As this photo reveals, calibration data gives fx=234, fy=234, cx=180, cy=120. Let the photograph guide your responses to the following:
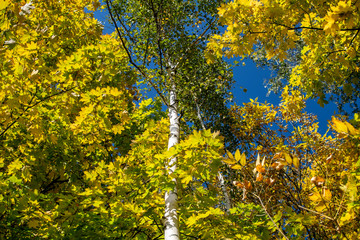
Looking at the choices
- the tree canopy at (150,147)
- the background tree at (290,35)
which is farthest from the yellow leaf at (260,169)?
the background tree at (290,35)

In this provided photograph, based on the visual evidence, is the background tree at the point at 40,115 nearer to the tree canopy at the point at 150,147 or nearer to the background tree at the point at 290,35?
the tree canopy at the point at 150,147

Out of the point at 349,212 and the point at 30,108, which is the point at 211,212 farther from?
the point at 30,108

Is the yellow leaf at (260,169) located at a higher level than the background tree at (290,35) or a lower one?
lower

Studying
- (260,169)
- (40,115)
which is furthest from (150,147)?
(260,169)

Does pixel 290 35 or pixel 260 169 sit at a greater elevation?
pixel 290 35

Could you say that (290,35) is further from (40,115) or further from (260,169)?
(40,115)

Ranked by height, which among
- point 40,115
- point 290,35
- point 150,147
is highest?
point 290,35

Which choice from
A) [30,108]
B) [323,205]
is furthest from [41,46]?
[323,205]

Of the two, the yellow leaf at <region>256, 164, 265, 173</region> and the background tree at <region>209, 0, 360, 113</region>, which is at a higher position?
the background tree at <region>209, 0, 360, 113</region>

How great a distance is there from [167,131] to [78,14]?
319 centimetres

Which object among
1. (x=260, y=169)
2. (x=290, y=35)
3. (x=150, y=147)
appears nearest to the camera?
(x=260, y=169)

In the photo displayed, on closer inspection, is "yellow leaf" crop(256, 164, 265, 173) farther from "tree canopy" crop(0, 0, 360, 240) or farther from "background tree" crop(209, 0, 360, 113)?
"background tree" crop(209, 0, 360, 113)

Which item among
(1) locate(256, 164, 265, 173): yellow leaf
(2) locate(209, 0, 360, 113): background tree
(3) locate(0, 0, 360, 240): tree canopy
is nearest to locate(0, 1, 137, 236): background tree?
(3) locate(0, 0, 360, 240): tree canopy

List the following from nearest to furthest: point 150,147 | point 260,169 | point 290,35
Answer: point 260,169 → point 290,35 → point 150,147
